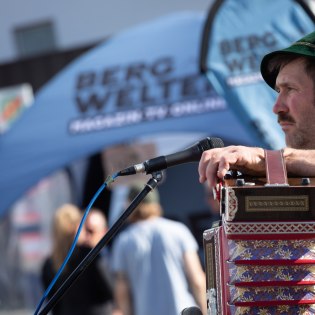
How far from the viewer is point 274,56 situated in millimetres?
2641

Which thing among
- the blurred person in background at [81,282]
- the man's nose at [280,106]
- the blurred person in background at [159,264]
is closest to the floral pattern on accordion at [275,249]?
the man's nose at [280,106]

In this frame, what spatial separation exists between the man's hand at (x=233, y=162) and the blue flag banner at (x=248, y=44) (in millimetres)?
2638

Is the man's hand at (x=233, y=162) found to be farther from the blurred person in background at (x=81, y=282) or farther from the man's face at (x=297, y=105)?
the blurred person in background at (x=81, y=282)

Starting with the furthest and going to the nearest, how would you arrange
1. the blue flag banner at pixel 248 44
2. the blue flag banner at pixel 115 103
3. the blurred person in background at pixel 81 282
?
1. the blue flag banner at pixel 115 103
2. the blurred person in background at pixel 81 282
3. the blue flag banner at pixel 248 44

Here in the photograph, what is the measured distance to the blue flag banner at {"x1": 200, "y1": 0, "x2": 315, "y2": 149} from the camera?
5031 mm

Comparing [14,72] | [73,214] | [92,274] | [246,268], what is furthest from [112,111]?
[14,72]

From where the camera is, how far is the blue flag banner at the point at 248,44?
503 centimetres

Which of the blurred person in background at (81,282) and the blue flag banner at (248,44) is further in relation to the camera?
the blurred person in background at (81,282)

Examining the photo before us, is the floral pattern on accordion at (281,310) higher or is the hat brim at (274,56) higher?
the hat brim at (274,56)

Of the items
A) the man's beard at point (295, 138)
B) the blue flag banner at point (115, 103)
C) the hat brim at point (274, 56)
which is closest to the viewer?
the hat brim at point (274, 56)

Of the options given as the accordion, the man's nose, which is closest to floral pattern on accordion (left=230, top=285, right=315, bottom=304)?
the accordion

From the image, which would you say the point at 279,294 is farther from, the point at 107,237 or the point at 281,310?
the point at 107,237

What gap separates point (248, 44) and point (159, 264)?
152 centimetres

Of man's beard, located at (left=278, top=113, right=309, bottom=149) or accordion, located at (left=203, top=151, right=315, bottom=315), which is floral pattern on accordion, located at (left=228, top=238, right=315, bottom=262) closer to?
accordion, located at (left=203, top=151, right=315, bottom=315)
